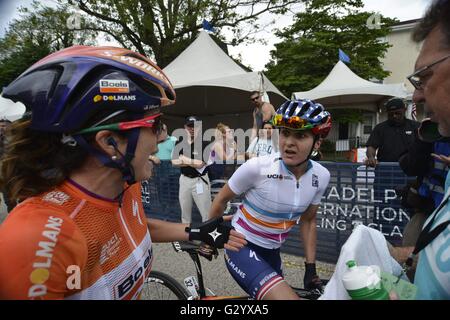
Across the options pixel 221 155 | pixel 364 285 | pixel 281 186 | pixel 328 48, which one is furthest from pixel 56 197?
pixel 328 48

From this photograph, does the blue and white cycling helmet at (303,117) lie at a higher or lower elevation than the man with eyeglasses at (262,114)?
higher

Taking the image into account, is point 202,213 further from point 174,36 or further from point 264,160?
point 174,36

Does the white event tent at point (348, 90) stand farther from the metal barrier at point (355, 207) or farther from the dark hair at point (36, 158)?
the dark hair at point (36, 158)

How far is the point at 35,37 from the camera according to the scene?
753 inches

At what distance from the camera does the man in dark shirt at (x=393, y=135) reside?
482 centimetres

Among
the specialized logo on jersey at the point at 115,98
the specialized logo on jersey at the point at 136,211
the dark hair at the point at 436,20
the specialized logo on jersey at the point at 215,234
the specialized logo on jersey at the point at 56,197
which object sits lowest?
the specialized logo on jersey at the point at 215,234

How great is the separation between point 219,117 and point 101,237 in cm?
1460

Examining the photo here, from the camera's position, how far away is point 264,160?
7.54 ft

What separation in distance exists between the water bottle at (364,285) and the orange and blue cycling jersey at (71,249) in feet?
3.04

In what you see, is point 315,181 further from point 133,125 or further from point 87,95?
point 87,95

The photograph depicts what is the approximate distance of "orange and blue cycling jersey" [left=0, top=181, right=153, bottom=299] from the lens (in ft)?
3.06

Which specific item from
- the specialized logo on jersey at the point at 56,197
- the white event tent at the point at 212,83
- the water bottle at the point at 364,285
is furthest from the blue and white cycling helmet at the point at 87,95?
the white event tent at the point at 212,83

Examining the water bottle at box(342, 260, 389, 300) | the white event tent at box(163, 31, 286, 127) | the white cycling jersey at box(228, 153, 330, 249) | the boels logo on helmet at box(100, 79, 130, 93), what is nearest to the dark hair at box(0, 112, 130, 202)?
the boels logo on helmet at box(100, 79, 130, 93)

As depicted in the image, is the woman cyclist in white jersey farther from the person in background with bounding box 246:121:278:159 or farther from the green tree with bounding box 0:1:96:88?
the green tree with bounding box 0:1:96:88
